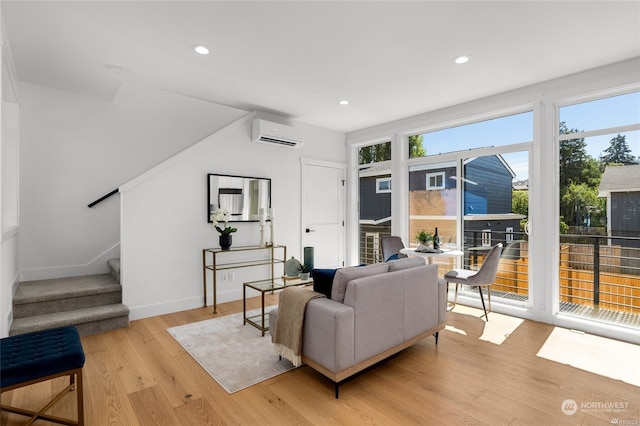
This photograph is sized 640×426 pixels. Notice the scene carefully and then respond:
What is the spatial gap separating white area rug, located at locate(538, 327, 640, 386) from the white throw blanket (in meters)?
2.20

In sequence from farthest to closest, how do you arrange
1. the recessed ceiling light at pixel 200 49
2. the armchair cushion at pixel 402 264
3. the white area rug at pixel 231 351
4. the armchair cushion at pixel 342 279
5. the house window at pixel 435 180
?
the house window at pixel 435 180
the recessed ceiling light at pixel 200 49
the armchair cushion at pixel 402 264
the white area rug at pixel 231 351
the armchair cushion at pixel 342 279

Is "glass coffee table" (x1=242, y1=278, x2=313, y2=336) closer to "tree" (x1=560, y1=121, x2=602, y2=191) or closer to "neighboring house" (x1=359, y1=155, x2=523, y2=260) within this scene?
"neighboring house" (x1=359, y1=155, x2=523, y2=260)

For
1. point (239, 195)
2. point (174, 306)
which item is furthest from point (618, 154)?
point (174, 306)

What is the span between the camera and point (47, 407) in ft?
6.45

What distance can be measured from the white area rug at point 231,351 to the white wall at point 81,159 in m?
1.84

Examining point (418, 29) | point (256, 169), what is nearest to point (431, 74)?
point (418, 29)

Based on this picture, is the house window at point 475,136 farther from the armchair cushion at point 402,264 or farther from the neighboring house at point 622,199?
the armchair cushion at point 402,264

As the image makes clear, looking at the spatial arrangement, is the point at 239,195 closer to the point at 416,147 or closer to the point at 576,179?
the point at 416,147

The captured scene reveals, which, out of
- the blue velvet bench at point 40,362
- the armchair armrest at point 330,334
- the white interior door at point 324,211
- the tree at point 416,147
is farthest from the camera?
the white interior door at point 324,211

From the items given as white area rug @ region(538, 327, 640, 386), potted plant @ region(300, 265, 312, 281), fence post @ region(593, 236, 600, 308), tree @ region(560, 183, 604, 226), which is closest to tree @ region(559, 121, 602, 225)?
tree @ region(560, 183, 604, 226)

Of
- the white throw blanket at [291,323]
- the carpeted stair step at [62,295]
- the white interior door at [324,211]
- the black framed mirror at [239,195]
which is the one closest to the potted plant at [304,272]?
the white throw blanket at [291,323]

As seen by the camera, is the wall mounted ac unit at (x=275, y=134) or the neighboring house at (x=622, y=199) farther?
the wall mounted ac unit at (x=275, y=134)

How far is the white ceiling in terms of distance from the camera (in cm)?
239

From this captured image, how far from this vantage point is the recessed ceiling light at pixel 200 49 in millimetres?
2911
